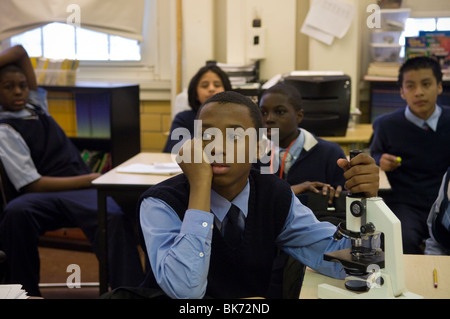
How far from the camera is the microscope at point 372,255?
4.11 ft

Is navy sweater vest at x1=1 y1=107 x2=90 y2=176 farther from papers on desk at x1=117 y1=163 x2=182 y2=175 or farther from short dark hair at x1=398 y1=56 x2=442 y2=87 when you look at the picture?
short dark hair at x1=398 y1=56 x2=442 y2=87

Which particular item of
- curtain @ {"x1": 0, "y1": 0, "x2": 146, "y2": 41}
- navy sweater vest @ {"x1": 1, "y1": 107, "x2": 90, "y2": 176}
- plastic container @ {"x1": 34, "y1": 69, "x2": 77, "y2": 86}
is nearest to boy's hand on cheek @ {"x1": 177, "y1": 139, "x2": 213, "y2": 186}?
navy sweater vest @ {"x1": 1, "y1": 107, "x2": 90, "y2": 176}

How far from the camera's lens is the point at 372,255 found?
129cm

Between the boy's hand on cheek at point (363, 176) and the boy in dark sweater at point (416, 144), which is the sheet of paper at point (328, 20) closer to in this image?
the boy in dark sweater at point (416, 144)

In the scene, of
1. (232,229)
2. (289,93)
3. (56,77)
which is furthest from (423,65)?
(56,77)

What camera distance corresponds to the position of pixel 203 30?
451 cm

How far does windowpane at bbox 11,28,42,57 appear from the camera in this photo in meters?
4.82

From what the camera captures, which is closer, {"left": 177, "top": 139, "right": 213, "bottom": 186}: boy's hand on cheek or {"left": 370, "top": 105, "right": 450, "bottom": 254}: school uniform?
{"left": 177, "top": 139, "right": 213, "bottom": 186}: boy's hand on cheek

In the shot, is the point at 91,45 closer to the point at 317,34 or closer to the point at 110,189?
the point at 317,34

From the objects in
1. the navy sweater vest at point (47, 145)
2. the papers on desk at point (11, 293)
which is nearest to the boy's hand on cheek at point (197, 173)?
the papers on desk at point (11, 293)

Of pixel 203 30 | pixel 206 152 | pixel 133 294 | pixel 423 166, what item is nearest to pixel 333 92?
pixel 423 166

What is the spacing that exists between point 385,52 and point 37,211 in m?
2.76
